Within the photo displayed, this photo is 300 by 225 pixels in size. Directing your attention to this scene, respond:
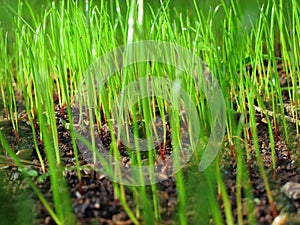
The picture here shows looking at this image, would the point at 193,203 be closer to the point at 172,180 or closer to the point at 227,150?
the point at 172,180

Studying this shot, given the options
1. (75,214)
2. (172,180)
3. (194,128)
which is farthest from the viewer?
(194,128)

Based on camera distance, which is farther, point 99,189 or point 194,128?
point 194,128

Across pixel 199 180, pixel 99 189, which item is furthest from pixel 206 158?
pixel 99 189

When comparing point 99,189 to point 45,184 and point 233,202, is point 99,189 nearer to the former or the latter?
point 45,184

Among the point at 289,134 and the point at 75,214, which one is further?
the point at 289,134

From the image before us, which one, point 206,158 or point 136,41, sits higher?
point 136,41

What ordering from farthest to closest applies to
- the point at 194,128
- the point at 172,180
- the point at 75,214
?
the point at 194,128 < the point at 172,180 < the point at 75,214

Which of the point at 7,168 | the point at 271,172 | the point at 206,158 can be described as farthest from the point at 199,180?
the point at 7,168

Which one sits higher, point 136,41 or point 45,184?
point 136,41

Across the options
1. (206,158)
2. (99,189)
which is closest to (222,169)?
(206,158)
